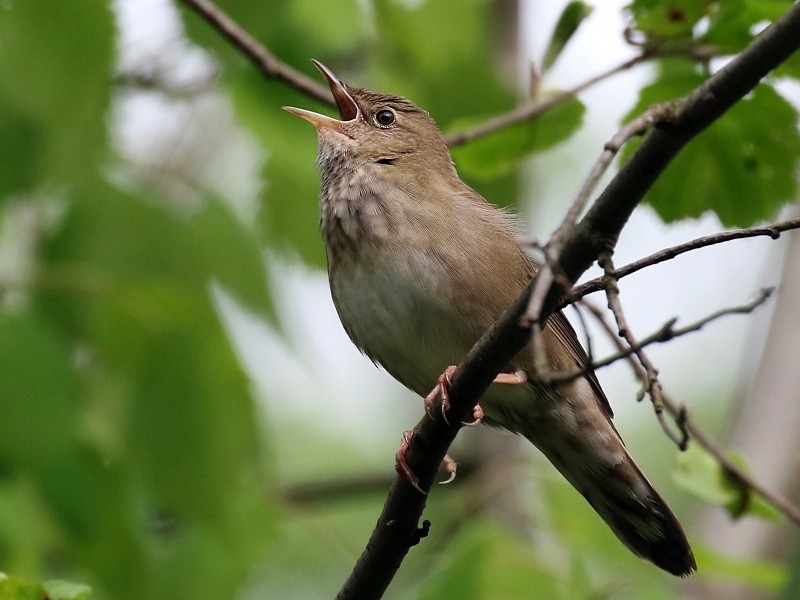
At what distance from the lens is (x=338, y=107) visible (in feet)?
17.6

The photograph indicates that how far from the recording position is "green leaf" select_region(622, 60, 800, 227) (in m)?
3.94

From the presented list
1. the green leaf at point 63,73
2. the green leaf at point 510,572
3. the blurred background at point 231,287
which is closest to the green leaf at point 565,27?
the blurred background at point 231,287

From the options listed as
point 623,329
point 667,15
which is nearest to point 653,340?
point 623,329

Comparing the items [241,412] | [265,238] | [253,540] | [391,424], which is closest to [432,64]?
[265,238]

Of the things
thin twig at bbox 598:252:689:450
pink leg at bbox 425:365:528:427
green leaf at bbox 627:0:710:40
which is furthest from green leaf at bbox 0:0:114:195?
thin twig at bbox 598:252:689:450

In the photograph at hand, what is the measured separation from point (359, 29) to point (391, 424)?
625 cm

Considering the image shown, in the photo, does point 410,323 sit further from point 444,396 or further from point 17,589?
point 17,589

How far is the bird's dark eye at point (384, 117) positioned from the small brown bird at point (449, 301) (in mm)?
261

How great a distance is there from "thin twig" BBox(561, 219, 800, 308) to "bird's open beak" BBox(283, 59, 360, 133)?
8.93 feet

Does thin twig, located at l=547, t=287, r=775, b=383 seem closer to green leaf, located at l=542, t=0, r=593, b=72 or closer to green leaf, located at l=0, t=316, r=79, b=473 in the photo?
green leaf, located at l=542, t=0, r=593, b=72

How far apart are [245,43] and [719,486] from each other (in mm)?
2500

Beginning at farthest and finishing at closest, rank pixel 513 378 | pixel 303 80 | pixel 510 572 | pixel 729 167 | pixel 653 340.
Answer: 1. pixel 510 572
2. pixel 303 80
3. pixel 513 378
4. pixel 729 167
5. pixel 653 340

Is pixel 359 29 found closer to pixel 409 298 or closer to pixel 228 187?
pixel 409 298

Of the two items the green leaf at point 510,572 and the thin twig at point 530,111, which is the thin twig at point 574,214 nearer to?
the thin twig at point 530,111
